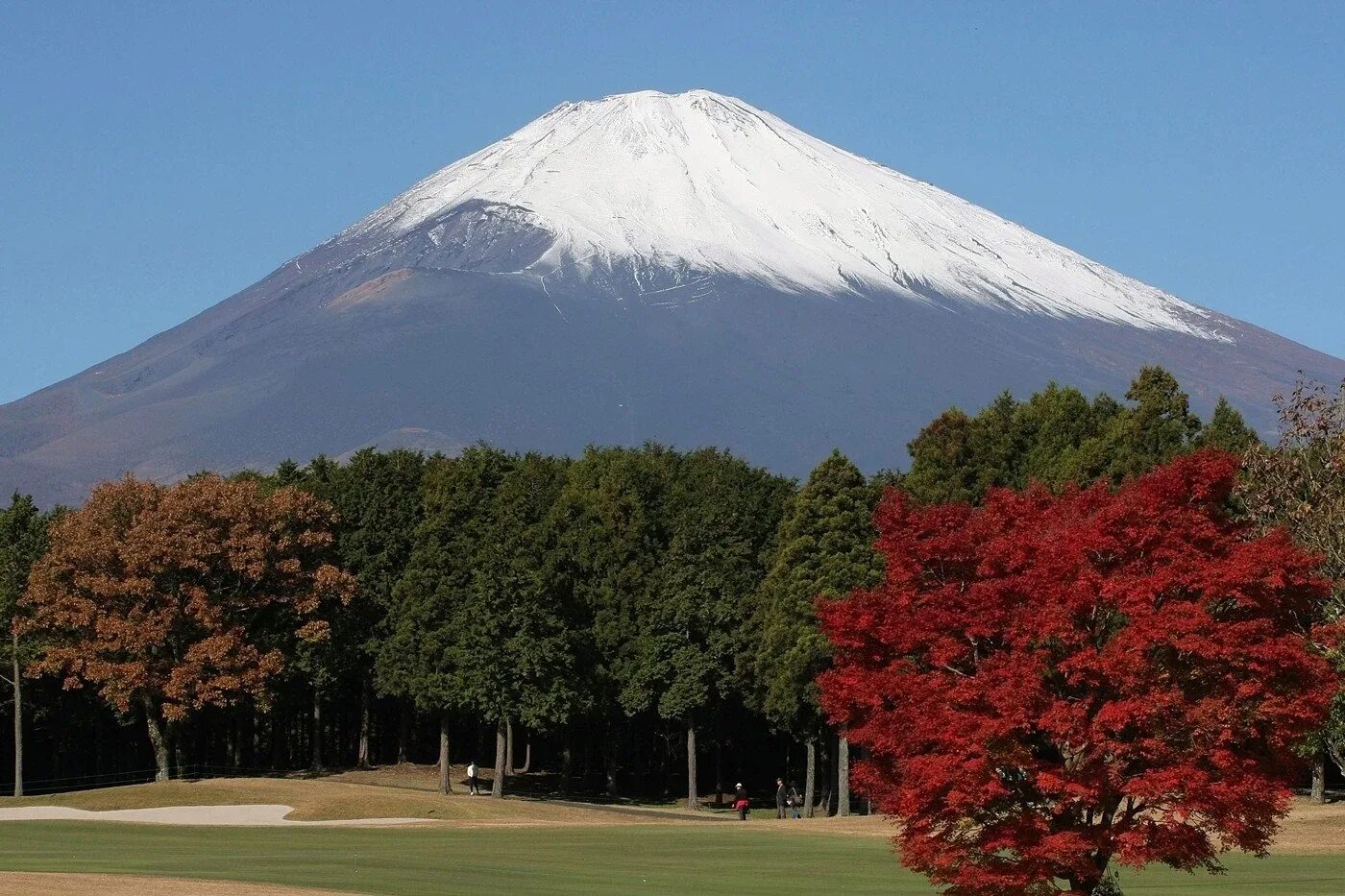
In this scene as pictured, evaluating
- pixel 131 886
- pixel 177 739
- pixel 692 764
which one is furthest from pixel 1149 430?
pixel 131 886

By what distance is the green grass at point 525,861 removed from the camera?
39.1 meters

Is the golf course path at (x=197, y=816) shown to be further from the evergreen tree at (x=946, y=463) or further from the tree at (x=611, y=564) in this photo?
the evergreen tree at (x=946, y=463)

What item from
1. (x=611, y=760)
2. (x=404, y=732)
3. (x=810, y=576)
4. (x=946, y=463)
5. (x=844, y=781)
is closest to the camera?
(x=844, y=781)

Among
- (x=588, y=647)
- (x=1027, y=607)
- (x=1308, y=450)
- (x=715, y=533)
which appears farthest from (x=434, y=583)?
(x=1027, y=607)

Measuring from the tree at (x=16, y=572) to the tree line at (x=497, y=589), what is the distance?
14 cm

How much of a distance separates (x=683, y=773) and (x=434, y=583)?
26305mm

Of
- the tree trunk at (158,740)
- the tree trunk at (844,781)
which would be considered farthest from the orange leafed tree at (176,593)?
the tree trunk at (844,781)

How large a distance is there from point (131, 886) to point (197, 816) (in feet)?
103

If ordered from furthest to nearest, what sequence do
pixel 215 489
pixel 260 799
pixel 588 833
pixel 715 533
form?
pixel 715 533 → pixel 215 489 → pixel 260 799 → pixel 588 833

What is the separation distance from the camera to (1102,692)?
2995cm

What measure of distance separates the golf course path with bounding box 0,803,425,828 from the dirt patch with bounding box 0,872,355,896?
23892mm

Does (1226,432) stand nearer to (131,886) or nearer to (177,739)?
(177,739)

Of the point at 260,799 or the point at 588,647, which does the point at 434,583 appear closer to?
the point at 588,647

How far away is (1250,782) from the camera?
96.3 feet
